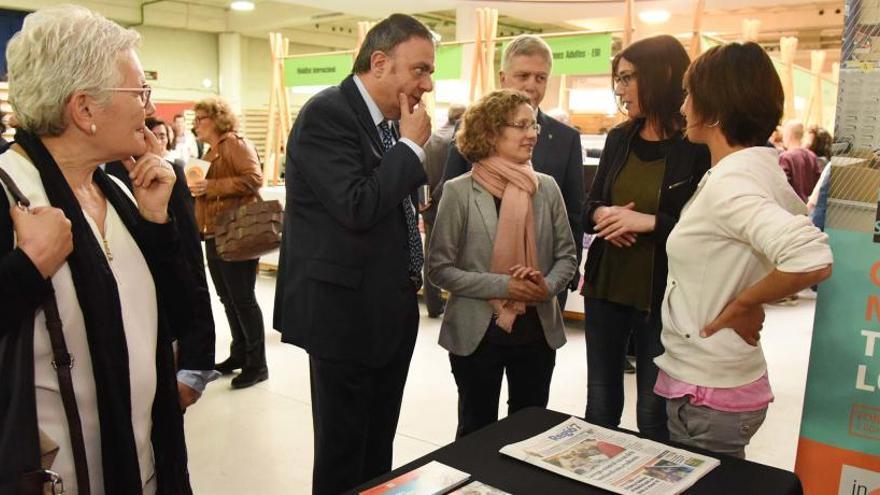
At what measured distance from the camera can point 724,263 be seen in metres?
1.57

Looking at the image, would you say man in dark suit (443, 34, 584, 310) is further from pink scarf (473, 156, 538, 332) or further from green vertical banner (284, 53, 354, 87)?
green vertical banner (284, 53, 354, 87)

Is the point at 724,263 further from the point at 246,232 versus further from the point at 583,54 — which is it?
the point at 583,54

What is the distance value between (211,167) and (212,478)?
1.88m

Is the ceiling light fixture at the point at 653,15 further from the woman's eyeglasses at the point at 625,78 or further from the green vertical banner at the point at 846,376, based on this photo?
the green vertical banner at the point at 846,376

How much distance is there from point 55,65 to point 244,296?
2.86 meters

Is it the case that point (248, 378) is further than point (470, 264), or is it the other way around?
point (248, 378)

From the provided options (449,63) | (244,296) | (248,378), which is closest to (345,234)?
(244,296)

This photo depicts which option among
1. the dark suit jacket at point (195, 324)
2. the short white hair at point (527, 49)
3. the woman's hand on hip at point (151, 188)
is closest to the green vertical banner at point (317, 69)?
the short white hair at point (527, 49)

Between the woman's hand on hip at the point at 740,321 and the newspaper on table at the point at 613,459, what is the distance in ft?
1.04

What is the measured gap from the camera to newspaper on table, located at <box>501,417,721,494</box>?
4.14 ft

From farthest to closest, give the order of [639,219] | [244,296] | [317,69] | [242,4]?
[242,4]
[317,69]
[244,296]
[639,219]

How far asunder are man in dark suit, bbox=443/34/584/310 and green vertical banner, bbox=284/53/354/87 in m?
4.04

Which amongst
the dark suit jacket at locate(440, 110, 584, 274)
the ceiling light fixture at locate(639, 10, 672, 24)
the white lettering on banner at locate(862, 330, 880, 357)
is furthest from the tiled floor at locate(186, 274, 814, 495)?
the ceiling light fixture at locate(639, 10, 672, 24)

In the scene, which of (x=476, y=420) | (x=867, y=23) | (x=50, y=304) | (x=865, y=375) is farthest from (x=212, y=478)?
(x=867, y=23)
